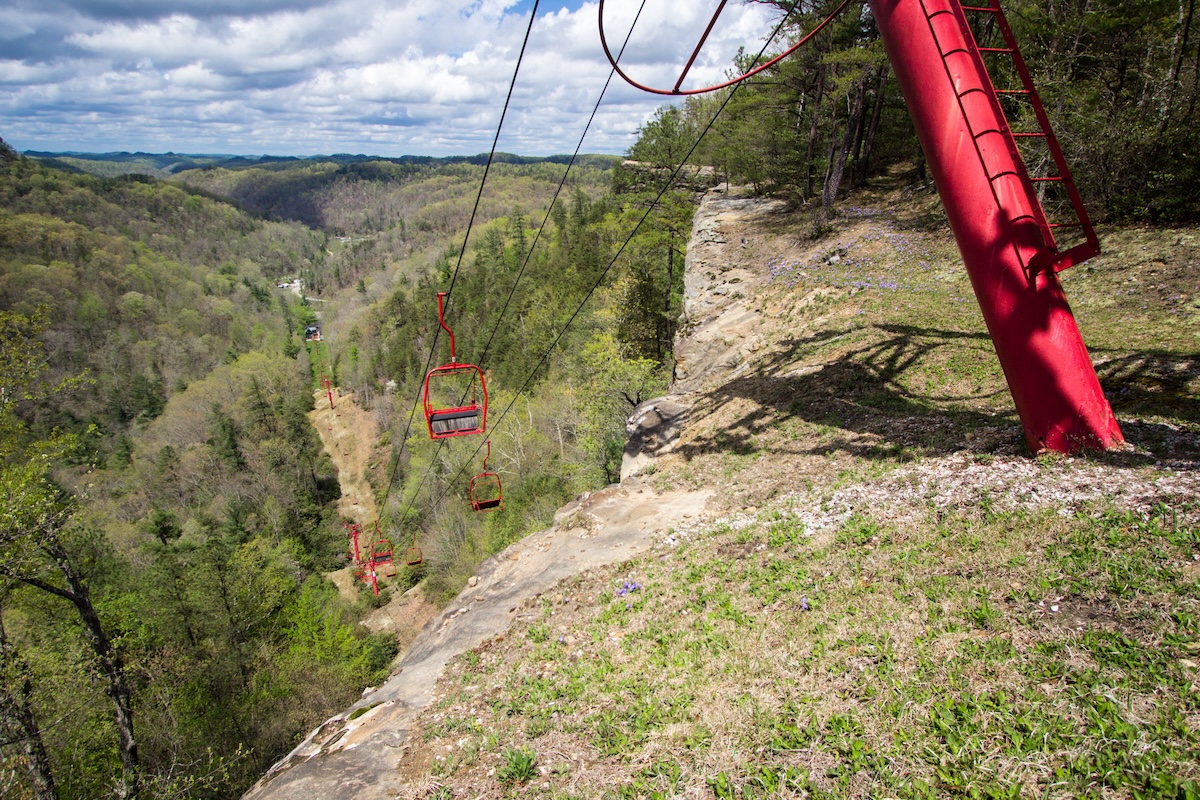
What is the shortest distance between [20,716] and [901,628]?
13.0 meters

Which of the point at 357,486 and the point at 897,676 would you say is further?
the point at 357,486

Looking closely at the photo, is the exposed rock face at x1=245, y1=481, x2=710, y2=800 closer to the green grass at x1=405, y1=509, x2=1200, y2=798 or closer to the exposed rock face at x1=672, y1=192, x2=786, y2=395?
the green grass at x1=405, y1=509, x2=1200, y2=798

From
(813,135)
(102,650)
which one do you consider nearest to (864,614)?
(102,650)

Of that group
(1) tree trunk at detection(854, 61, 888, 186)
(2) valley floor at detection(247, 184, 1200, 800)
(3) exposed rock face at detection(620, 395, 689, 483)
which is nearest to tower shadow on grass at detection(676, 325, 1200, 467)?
(2) valley floor at detection(247, 184, 1200, 800)

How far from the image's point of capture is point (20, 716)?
888 centimetres

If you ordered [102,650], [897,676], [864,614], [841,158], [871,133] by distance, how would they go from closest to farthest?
[897,676]
[864,614]
[102,650]
[841,158]
[871,133]

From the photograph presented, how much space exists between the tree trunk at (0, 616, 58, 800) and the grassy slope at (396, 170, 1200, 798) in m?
7.67

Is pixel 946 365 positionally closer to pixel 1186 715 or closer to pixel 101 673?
pixel 1186 715

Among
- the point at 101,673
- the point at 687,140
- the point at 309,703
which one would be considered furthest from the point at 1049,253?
the point at 687,140

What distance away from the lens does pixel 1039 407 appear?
20.0 ft

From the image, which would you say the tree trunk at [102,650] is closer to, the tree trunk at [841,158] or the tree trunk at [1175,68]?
the tree trunk at [841,158]

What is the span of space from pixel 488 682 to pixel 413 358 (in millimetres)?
83069

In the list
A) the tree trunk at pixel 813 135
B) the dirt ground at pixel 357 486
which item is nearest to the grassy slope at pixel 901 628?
the tree trunk at pixel 813 135

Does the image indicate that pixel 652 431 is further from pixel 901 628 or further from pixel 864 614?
pixel 901 628
